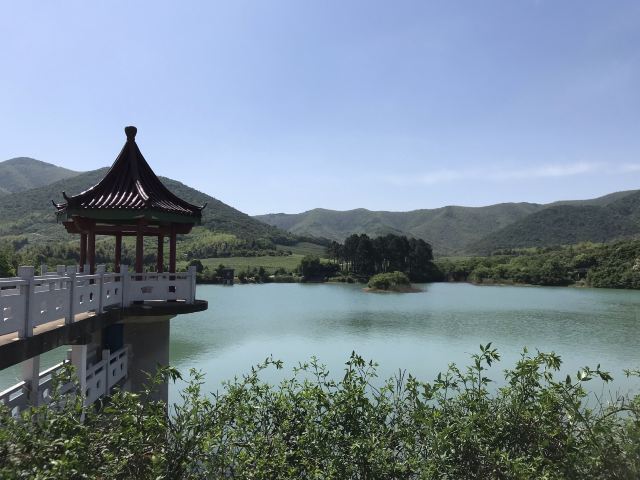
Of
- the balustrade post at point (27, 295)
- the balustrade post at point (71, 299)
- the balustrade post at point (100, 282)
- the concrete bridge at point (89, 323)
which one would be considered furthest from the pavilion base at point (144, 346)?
the balustrade post at point (27, 295)

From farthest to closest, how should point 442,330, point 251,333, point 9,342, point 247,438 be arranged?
point 442,330 < point 251,333 < point 9,342 < point 247,438

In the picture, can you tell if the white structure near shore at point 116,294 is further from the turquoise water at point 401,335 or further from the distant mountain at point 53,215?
the distant mountain at point 53,215

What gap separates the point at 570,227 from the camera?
164500 mm

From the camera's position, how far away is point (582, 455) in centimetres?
315

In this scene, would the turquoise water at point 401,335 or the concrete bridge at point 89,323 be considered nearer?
the concrete bridge at point 89,323

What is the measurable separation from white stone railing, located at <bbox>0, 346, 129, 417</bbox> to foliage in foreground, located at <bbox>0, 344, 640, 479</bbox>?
103 inches

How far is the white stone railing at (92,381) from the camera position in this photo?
5.52 meters

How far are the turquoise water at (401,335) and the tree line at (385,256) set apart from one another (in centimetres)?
3311

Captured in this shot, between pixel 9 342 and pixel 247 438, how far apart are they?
2496 millimetres

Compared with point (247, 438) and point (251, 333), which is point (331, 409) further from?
point (251, 333)

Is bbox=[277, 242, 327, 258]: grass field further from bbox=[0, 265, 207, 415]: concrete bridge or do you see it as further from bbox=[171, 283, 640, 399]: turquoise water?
bbox=[0, 265, 207, 415]: concrete bridge

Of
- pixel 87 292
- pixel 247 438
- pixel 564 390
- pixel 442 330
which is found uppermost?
pixel 87 292

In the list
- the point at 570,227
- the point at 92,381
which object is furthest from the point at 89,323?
the point at 570,227

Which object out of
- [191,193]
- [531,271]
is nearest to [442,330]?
[531,271]
